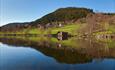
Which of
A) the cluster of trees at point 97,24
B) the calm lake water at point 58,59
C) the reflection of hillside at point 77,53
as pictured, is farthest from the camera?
the cluster of trees at point 97,24

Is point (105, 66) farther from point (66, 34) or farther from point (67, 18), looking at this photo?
point (67, 18)

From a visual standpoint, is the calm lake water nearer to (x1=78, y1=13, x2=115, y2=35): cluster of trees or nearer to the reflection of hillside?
the reflection of hillside

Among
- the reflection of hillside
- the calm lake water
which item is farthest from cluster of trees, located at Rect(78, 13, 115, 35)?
the calm lake water

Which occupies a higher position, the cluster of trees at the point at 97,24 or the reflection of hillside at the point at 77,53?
the cluster of trees at the point at 97,24

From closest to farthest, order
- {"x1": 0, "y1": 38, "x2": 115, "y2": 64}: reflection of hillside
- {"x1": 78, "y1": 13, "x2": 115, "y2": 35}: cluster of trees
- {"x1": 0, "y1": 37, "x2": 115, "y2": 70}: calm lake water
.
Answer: {"x1": 0, "y1": 37, "x2": 115, "y2": 70}: calm lake water → {"x1": 0, "y1": 38, "x2": 115, "y2": 64}: reflection of hillside → {"x1": 78, "y1": 13, "x2": 115, "y2": 35}: cluster of trees

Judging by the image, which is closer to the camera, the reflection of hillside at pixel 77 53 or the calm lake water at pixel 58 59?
the calm lake water at pixel 58 59

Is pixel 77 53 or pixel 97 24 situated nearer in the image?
pixel 77 53

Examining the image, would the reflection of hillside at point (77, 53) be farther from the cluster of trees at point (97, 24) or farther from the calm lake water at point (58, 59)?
the cluster of trees at point (97, 24)

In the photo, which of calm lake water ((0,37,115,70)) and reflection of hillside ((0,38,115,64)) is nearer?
calm lake water ((0,37,115,70))

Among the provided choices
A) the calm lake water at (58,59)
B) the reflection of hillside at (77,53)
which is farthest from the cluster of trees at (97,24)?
the calm lake water at (58,59)

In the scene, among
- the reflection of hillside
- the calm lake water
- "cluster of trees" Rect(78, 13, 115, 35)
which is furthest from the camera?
"cluster of trees" Rect(78, 13, 115, 35)

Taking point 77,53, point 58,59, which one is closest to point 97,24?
point 77,53

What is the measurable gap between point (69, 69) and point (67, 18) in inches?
6537

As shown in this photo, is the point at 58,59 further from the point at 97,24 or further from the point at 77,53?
the point at 97,24
